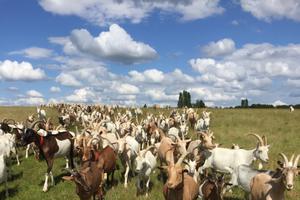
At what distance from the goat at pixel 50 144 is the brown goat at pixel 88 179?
15.0ft

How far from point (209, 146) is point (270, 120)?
3010cm

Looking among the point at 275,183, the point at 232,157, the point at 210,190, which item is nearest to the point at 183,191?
the point at 210,190

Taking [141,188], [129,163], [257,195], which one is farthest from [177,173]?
[129,163]

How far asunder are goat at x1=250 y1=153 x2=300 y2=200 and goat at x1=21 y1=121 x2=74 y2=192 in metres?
9.42

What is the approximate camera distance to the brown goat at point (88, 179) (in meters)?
13.4

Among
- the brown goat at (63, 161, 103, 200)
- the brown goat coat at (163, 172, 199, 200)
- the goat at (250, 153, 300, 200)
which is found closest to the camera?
the goat at (250, 153, 300, 200)

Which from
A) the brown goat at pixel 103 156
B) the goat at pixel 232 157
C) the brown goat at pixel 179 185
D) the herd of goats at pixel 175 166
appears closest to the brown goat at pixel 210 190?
the herd of goats at pixel 175 166

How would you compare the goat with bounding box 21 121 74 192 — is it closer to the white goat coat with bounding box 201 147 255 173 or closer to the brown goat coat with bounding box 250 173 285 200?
the white goat coat with bounding box 201 147 255 173

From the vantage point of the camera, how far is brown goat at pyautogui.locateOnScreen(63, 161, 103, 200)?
44.0 ft

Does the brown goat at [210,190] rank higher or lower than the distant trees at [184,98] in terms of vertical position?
lower

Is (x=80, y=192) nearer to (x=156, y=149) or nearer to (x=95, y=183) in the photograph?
(x=95, y=183)

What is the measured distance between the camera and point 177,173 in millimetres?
11695

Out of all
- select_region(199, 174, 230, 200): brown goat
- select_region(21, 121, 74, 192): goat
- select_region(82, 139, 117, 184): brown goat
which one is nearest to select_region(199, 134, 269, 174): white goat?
select_region(199, 174, 230, 200): brown goat

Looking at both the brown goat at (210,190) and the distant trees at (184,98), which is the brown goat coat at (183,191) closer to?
the brown goat at (210,190)
